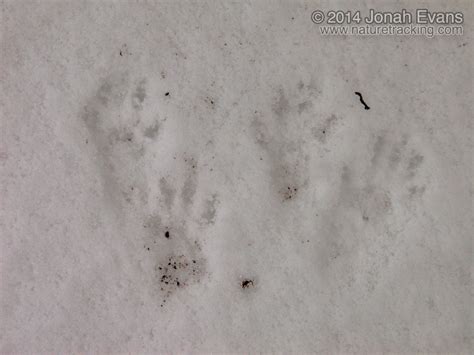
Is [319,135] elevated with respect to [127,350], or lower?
elevated

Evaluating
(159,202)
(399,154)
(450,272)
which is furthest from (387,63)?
(159,202)

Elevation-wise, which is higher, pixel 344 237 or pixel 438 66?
pixel 438 66

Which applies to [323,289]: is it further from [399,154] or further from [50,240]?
[50,240]

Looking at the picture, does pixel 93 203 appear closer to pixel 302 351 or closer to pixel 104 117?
pixel 104 117

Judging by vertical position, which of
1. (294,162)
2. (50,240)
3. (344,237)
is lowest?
(344,237)

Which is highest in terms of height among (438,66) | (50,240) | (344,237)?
(438,66)

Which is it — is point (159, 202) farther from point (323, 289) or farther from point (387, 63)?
point (387, 63)

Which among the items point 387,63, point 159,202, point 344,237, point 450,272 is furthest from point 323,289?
point 387,63

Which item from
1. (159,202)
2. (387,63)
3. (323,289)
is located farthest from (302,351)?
(387,63)
